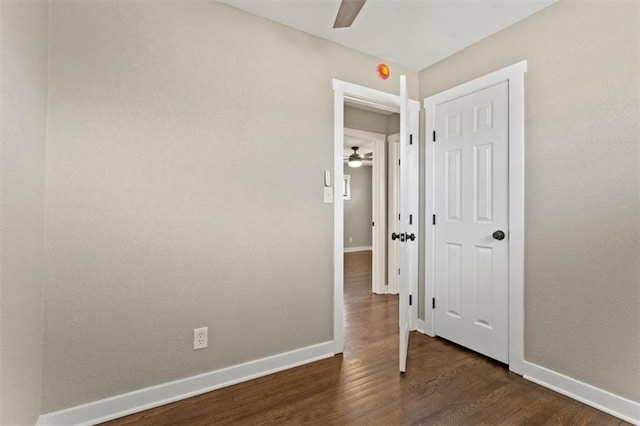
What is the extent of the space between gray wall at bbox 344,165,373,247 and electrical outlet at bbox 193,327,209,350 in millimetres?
6862

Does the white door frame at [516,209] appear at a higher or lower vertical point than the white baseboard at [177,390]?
higher

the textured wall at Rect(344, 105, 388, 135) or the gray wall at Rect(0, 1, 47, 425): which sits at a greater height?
the textured wall at Rect(344, 105, 388, 135)

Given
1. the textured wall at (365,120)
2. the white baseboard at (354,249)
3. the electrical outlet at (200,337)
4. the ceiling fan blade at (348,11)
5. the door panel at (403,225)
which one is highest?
the textured wall at (365,120)

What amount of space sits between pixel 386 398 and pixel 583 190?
1.76 m

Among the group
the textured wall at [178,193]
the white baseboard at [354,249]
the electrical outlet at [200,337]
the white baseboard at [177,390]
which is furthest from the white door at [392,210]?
the white baseboard at [354,249]

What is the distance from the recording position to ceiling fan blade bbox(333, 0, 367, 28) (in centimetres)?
153

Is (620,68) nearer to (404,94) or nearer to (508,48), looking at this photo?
(508,48)

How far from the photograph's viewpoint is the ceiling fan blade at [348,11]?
60.2 inches

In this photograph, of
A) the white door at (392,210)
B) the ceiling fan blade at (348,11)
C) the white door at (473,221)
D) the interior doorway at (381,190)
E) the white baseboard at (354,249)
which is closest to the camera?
the ceiling fan blade at (348,11)

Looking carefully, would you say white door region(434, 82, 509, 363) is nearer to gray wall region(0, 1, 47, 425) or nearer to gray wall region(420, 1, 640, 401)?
gray wall region(420, 1, 640, 401)

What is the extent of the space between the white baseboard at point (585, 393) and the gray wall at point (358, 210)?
666 cm

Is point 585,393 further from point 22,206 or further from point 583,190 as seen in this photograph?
point 22,206

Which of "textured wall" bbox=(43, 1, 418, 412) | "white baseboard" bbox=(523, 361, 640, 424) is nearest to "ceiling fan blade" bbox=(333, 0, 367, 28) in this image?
"textured wall" bbox=(43, 1, 418, 412)

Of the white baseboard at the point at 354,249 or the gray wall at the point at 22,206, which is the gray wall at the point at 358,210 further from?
the gray wall at the point at 22,206
